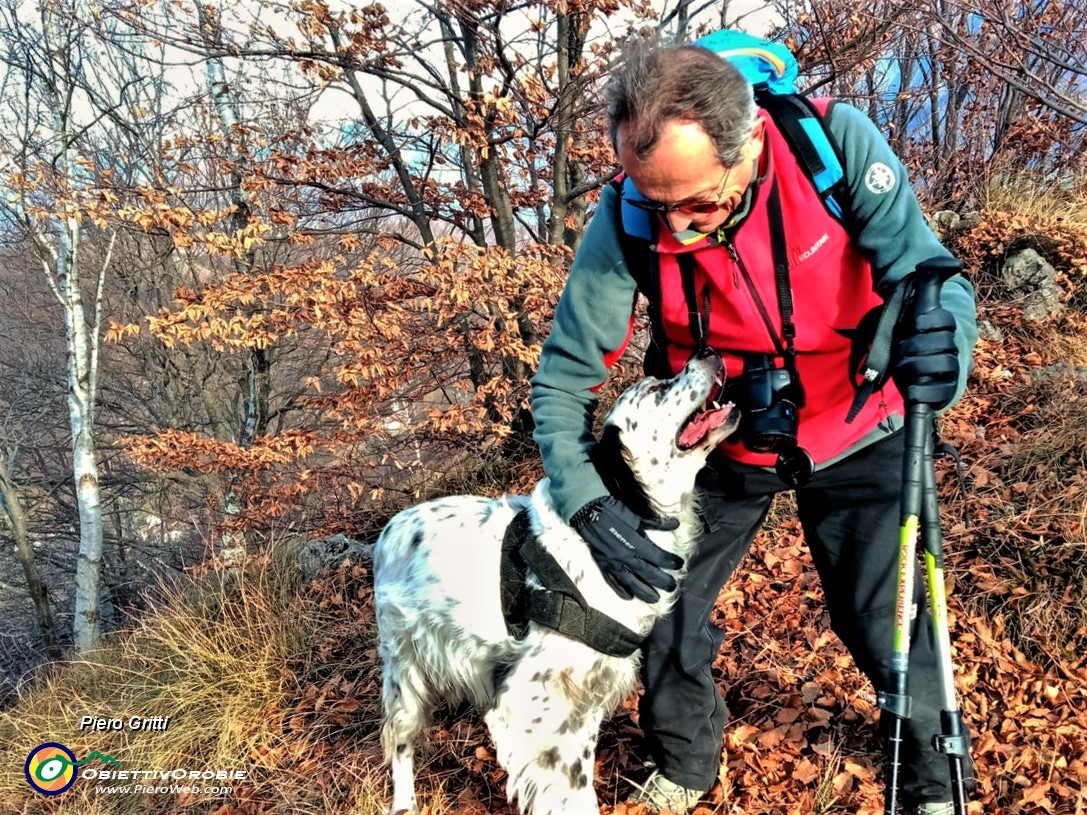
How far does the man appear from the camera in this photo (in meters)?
1.76

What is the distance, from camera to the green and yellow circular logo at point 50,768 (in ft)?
13.6

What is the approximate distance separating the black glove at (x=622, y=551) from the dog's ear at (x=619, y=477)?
2.1 inches

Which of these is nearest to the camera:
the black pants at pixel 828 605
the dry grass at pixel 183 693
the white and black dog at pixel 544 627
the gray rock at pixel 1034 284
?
the black pants at pixel 828 605

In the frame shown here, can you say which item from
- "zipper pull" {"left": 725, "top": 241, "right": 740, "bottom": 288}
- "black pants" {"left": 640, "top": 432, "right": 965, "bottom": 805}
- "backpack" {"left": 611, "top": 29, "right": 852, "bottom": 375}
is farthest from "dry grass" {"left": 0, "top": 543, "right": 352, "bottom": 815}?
"backpack" {"left": 611, "top": 29, "right": 852, "bottom": 375}

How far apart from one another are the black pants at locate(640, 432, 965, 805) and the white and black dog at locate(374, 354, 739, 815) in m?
0.11

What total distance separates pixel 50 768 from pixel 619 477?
4.24 metres

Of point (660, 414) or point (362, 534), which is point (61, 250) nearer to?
point (362, 534)

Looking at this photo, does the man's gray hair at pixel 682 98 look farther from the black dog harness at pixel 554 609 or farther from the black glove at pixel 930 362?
the black dog harness at pixel 554 609

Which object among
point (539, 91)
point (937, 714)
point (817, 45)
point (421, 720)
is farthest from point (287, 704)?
point (817, 45)

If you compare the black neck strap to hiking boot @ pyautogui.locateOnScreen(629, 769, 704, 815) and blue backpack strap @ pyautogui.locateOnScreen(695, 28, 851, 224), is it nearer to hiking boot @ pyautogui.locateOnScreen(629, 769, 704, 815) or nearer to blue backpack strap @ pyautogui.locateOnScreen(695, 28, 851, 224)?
blue backpack strap @ pyautogui.locateOnScreen(695, 28, 851, 224)

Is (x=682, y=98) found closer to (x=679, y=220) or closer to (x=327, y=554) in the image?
(x=679, y=220)

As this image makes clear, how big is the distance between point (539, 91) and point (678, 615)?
445 cm

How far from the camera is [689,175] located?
1.79m

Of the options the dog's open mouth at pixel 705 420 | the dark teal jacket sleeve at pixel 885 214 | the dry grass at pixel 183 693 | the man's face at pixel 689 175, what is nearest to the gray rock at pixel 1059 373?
the dark teal jacket sleeve at pixel 885 214
